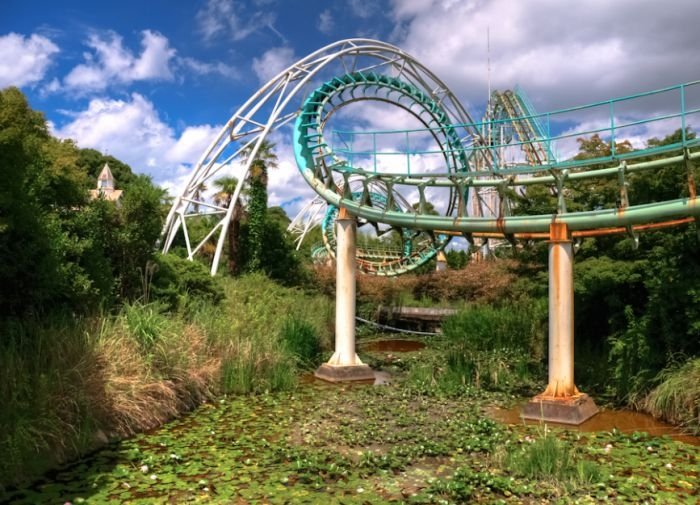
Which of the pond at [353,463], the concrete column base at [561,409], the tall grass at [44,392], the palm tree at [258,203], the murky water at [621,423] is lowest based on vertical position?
the pond at [353,463]

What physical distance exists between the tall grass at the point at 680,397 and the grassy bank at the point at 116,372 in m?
5.69

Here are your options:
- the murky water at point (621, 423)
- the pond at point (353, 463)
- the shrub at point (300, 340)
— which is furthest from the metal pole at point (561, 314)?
the shrub at point (300, 340)

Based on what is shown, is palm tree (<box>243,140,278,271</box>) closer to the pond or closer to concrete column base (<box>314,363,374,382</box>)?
concrete column base (<box>314,363,374,382</box>)

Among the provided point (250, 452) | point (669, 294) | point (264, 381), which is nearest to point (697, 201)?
point (669, 294)

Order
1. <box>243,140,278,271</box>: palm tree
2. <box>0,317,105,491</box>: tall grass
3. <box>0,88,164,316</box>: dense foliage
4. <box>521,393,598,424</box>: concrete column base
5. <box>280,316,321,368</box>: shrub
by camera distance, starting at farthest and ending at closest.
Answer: <box>243,140,278,271</box>: palm tree, <box>280,316,321,368</box>: shrub, <box>521,393,598,424</box>: concrete column base, <box>0,88,164,316</box>: dense foliage, <box>0,317,105,491</box>: tall grass

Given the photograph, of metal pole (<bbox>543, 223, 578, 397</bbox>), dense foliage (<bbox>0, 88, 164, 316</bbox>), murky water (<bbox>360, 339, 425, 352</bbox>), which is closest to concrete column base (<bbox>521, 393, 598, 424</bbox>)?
metal pole (<bbox>543, 223, 578, 397</bbox>)

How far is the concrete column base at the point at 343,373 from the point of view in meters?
11.9

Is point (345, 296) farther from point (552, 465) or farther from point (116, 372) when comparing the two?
point (552, 465)

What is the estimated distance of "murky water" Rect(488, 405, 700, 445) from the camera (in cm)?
774

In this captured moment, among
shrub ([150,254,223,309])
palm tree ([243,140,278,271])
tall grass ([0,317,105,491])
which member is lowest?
tall grass ([0,317,105,491])

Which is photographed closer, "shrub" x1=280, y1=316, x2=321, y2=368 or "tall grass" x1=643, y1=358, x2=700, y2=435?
"tall grass" x1=643, y1=358, x2=700, y2=435

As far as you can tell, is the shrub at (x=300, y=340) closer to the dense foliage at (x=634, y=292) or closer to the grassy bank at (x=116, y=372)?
the grassy bank at (x=116, y=372)

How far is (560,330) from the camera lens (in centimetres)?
888

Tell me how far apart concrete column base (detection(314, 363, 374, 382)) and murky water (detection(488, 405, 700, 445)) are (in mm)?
3532
